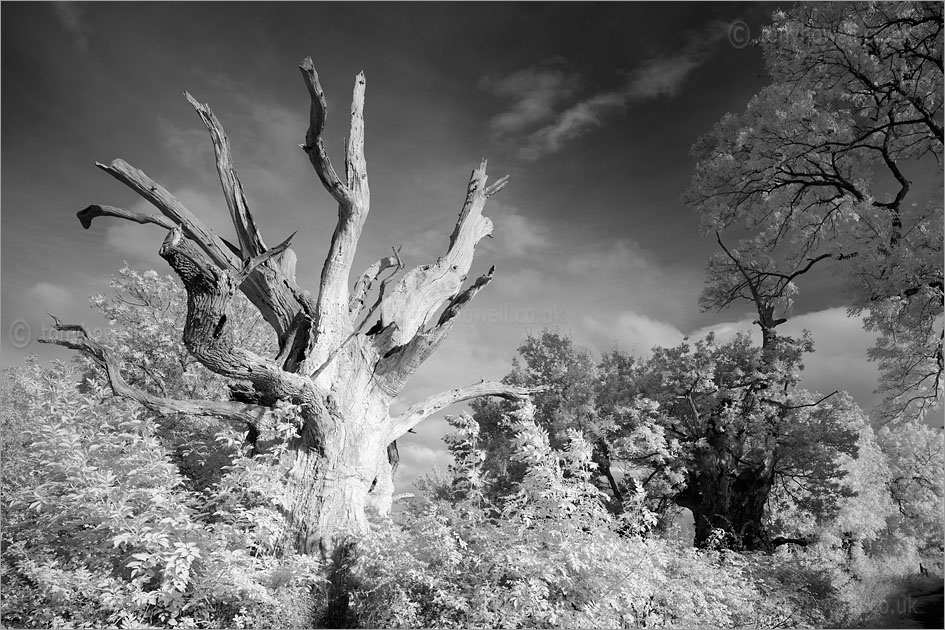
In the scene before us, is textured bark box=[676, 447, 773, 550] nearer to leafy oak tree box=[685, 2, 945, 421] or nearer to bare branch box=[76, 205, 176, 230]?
leafy oak tree box=[685, 2, 945, 421]

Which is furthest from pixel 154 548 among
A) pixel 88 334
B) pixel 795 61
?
pixel 795 61

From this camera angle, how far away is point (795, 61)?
37.4ft

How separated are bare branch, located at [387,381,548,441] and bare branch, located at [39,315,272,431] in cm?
258

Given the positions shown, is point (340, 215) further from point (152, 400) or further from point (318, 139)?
point (152, 400)

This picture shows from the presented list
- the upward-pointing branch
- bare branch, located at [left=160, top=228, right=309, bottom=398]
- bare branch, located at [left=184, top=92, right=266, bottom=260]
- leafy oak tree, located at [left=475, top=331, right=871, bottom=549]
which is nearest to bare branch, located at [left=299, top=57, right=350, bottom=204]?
the upward-pointing branch

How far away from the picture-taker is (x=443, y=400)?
37.6 feet

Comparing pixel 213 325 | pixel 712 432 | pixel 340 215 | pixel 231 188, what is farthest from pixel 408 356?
pixel 712 432

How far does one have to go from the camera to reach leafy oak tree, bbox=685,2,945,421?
9.47m

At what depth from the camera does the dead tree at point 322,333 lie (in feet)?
25.4

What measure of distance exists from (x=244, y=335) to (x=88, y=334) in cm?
829

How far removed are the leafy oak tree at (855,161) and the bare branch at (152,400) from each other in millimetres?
10803

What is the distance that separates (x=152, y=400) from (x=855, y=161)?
15243 millimetres

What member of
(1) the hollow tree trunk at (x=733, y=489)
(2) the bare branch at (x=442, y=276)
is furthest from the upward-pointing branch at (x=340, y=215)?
(1) the hollow tree trunk at (x=733, y=489)

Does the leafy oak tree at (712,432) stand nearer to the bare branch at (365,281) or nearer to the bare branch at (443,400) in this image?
the bare branch at (443,400)
